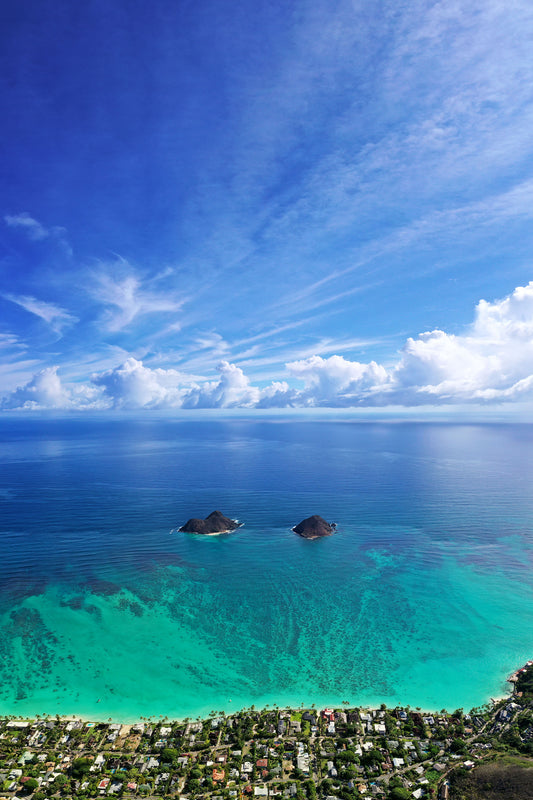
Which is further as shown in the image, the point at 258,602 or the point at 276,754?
the point at 258,602

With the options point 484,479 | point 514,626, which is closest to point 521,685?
point 514,626

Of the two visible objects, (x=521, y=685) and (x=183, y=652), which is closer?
(x=521, y=685)

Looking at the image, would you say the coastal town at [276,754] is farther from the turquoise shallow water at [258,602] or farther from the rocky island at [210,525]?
the rocky island at [210,525]

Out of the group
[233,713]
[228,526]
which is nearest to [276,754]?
[233,713]

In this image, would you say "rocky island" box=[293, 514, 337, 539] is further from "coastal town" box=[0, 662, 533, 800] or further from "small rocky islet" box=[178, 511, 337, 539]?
"coastal town" box=[0, 662, 533, 800]

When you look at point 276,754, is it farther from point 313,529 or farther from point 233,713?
point 313,529

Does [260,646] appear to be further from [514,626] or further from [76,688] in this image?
[514,626]
